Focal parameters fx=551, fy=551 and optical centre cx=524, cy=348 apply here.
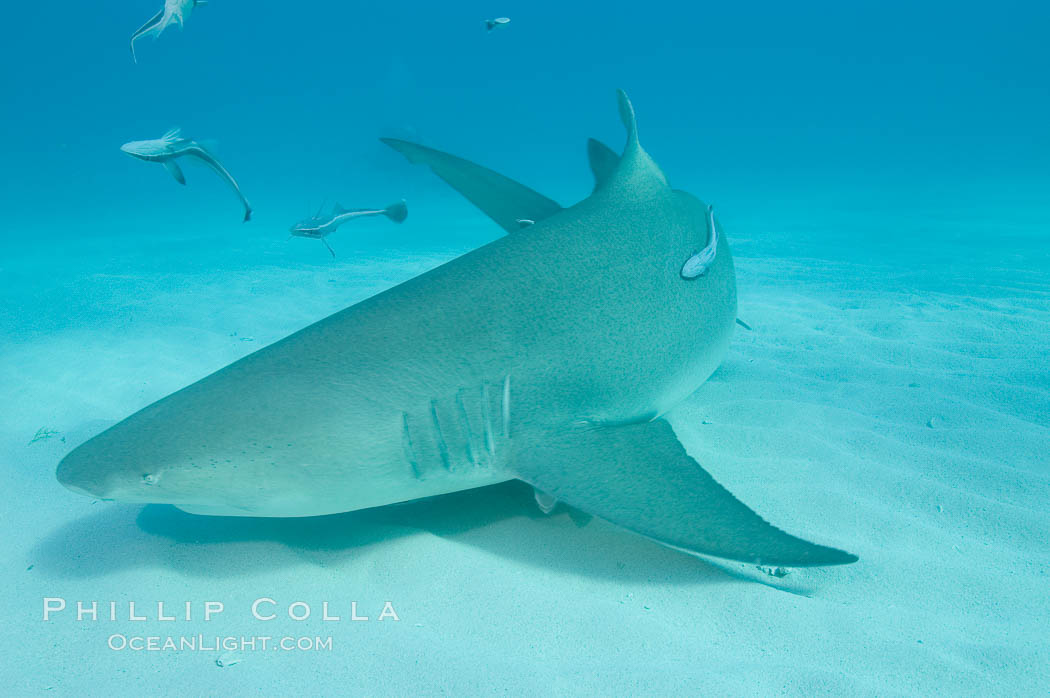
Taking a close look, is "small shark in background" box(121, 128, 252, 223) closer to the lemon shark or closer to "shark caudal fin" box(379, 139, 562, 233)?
"shark caudal fin" box(379, 139, 562, 233)

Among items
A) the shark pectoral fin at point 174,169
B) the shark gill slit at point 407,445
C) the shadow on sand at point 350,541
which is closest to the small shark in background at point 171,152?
the shark pectoral fin at point 174,169

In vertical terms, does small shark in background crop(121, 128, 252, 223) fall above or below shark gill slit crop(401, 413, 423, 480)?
above

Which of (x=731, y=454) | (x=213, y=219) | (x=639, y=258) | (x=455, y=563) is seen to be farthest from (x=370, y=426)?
(x=213, y=219)

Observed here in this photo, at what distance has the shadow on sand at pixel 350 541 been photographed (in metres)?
2.21

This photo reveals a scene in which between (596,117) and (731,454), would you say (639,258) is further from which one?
(596,117)

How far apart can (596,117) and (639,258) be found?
243 ft

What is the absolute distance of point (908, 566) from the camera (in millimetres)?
2197

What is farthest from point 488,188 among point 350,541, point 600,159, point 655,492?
point 655,492

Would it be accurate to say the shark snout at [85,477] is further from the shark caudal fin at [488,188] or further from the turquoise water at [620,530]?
the shark caudal fin at [488,188]

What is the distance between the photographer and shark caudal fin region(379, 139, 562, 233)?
3.93 m

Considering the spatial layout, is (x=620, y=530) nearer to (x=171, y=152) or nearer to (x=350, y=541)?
(x=350, y=541)

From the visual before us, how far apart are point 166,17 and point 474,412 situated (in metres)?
4.66

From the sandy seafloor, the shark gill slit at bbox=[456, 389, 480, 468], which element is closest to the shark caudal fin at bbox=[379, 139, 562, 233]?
the sandy seafloor

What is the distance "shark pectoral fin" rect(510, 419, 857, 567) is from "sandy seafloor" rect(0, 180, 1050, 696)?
1.15 feet
